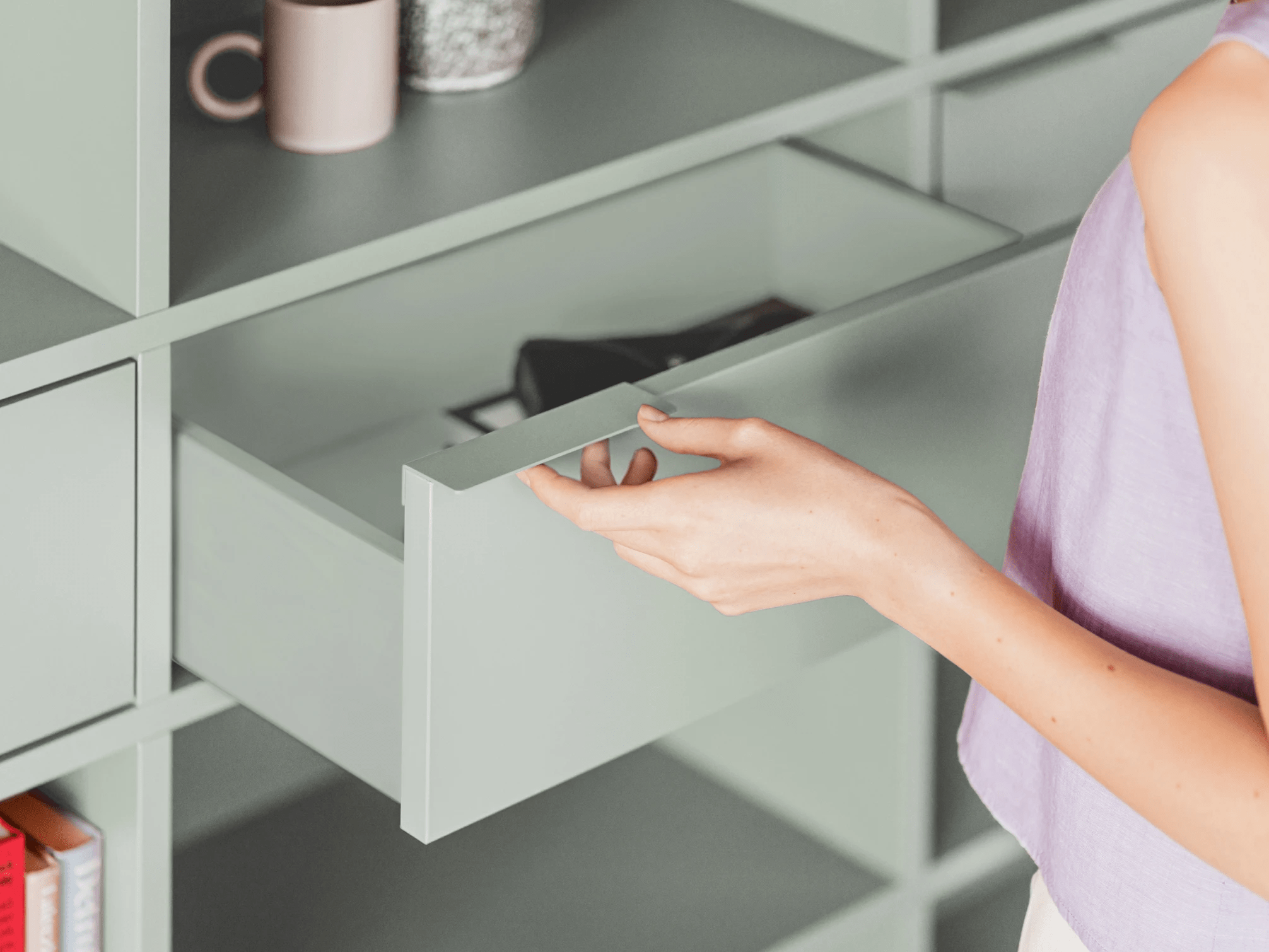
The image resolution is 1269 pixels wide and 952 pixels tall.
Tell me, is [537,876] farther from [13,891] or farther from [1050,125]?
[1050,125]

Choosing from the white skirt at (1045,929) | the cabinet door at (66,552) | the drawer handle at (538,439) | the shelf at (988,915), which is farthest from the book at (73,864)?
the shelf at (988,915)

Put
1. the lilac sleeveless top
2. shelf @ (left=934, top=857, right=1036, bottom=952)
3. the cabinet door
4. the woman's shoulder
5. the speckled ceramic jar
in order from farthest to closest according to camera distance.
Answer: shelf @ (left=934, top=857, right=1036, bottom=952) < the speckled ceramic jar < the cabinet door < the lilac sleeveless top < the woman's shoulder

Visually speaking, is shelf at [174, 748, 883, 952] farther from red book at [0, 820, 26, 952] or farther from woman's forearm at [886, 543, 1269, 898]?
woman's forearm at [886, 543, 1269, 898]

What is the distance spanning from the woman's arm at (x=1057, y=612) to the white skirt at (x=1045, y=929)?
25 cm

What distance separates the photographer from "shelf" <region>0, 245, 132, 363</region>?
2.57ft

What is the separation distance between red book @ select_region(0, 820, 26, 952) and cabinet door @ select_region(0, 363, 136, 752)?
0.36 ft

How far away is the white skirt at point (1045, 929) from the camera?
0.88 meters

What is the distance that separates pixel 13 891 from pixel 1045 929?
0.55m

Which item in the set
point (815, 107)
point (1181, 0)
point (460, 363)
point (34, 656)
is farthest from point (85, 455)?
point (1181, 0)

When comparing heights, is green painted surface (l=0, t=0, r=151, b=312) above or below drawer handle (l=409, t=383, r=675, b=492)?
above

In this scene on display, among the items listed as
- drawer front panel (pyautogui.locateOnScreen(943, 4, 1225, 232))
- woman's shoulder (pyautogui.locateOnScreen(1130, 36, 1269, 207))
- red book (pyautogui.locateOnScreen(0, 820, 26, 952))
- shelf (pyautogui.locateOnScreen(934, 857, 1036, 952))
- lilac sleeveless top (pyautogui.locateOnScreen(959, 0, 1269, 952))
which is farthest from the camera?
shelf (pyautogui.locateOnScreen(934, 857, 1036, 952))

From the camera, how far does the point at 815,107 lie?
1072 millimetres

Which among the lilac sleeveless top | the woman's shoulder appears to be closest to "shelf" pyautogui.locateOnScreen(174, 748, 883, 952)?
the lilac sleeveless top

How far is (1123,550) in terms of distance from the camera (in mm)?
748
